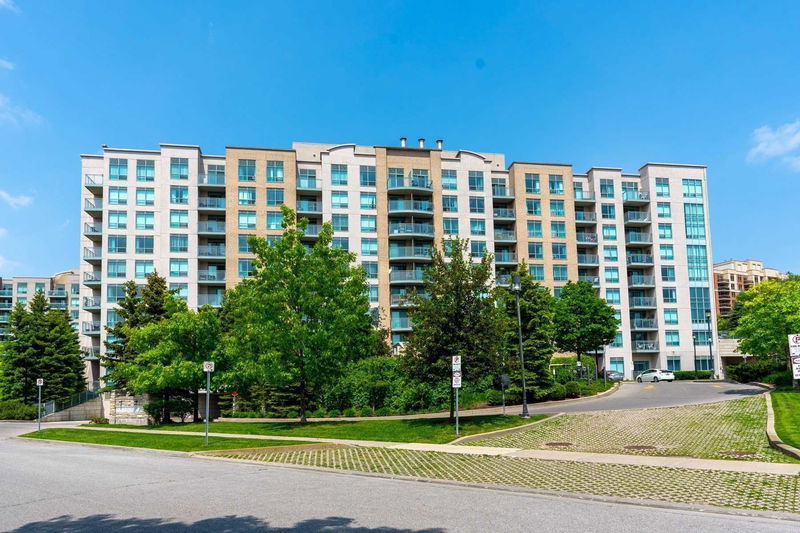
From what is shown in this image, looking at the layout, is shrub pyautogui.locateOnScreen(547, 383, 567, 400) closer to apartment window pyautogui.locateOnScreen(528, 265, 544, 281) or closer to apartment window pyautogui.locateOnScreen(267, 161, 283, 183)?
apartment window pyautogui.locateOnScreen(528, 265, 544, 281)

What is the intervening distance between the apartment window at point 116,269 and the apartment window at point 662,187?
2457 inches

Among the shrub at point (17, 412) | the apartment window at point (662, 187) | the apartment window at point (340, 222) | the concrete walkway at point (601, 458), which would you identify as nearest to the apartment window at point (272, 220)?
the apartment window at point (340, 222)

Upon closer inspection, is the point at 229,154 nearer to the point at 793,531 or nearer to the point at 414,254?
the point at 414,254

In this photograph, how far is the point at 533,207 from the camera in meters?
73.1

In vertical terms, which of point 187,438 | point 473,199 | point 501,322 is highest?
point 473,199

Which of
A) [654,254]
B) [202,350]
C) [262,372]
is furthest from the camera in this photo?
[654,254]

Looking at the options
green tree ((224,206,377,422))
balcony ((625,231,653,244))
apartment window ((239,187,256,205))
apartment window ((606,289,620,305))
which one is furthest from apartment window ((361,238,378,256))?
green tree ((224,206,377,422))

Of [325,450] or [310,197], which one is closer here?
[325,450]

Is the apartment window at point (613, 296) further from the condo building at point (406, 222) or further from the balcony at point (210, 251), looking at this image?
the balcony at point (210, 251)

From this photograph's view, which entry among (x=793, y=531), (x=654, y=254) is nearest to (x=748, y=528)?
(x=793, y=531)

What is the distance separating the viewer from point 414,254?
6888 cm

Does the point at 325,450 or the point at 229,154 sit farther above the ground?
the point at 229,154

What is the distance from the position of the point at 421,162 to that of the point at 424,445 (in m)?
53.9

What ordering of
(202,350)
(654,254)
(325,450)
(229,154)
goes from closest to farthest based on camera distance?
1. (325,450)
2. (202,350)
3. (229,154)
4. (654,254)
